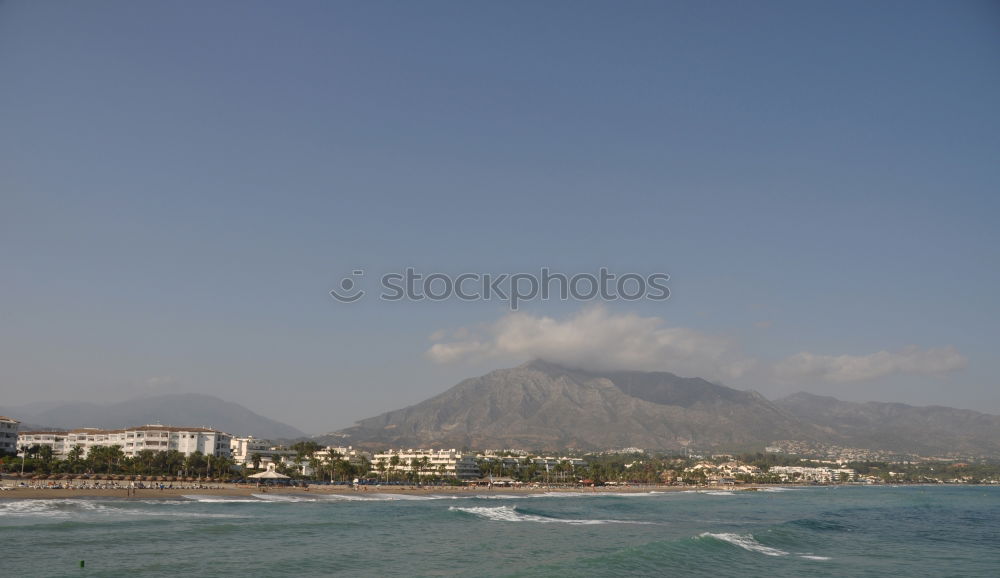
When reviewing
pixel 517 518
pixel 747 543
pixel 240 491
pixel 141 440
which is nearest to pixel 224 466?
pixel 240 491

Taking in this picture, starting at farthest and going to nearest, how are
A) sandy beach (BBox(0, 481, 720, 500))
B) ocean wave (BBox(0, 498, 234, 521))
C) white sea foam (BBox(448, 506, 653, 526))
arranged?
1. sandy beach (BBox(0, 481, 720, 500))
2. white sea foam (BBox(448, 506, 653, 526))
3. ocean wave (BBox(0, 498, 234, 521))

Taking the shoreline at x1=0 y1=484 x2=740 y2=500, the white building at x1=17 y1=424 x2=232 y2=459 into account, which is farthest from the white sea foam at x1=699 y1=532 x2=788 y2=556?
Result: the white building at x1=17 y1=424 x2=232 y2=459

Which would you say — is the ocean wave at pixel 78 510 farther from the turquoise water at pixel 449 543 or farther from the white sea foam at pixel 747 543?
the white sea foam at pixel 747 543

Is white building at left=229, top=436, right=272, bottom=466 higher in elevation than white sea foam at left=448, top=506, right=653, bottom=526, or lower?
higher

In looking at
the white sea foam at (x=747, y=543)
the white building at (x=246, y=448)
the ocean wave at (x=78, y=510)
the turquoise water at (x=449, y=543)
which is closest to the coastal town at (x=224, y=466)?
the white building at (x=246, y=448)

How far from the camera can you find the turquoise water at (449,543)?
1284 inches

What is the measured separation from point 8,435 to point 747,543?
103 meters

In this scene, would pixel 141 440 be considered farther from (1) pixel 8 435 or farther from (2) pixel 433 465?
(2) pixel 433 465

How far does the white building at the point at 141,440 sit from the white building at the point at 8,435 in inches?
220

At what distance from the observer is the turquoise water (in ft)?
107

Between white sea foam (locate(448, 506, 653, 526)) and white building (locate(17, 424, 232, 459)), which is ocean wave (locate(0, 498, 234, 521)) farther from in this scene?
white building (locate(17, 424, 232, 459))

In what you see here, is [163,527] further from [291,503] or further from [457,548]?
[291,503]

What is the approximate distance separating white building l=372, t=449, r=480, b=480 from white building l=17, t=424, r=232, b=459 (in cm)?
3221

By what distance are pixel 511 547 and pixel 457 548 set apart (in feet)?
10.8
